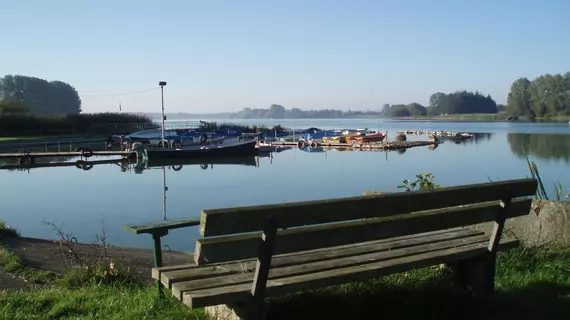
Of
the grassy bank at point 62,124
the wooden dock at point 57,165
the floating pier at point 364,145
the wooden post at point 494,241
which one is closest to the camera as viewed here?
the wooden post at point 494,241

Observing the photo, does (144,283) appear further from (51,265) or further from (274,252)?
(274,252)

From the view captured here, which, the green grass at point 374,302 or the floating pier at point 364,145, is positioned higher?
the green grass at point 374,302

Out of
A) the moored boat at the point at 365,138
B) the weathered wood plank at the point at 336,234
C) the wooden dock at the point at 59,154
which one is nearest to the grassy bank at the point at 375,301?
the weathered wood plank at the point at 336,234

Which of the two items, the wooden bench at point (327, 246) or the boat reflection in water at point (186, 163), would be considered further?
the boat reflection in water at point (186, 163)

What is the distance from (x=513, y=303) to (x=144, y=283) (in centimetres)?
294

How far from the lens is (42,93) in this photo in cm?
11719

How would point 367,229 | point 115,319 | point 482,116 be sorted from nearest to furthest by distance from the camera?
point 367,229, point 115,319, point 482,116

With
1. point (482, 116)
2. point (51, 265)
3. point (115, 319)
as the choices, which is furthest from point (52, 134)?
point (482, 116)

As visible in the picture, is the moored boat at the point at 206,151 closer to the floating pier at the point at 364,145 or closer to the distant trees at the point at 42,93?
the floating pier at the point at 364,145

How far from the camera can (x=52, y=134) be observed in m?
51.9

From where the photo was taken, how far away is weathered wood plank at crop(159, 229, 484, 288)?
119 inches

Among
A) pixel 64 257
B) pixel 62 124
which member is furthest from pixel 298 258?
pixel 62 124

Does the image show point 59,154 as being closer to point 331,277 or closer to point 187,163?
point 187,163

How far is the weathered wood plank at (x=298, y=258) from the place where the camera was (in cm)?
302
